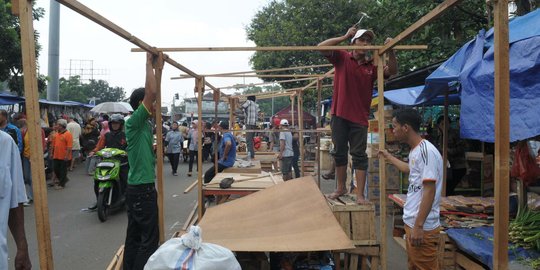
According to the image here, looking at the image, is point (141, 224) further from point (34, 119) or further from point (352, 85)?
point (352, 85)

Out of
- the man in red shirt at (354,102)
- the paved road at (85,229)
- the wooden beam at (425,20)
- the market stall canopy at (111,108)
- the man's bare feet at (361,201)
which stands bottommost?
the paved road at (85,229)

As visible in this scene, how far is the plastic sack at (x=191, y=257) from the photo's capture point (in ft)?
8.15

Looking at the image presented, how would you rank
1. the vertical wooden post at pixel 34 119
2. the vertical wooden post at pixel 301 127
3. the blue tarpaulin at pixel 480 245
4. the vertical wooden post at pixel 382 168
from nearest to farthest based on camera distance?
the vertical wooden post at pixel 34 119
the vertical wooden post at pixel 382 168
the blue tarpaulin at pixel 480 245
the vertical wooden post at pixel 301 127

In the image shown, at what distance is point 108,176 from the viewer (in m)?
7.42

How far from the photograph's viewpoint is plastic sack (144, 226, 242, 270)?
248 centimetres

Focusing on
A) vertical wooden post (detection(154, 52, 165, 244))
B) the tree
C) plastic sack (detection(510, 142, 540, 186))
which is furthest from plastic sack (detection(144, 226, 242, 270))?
the tree

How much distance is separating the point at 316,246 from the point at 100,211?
17.9 feet

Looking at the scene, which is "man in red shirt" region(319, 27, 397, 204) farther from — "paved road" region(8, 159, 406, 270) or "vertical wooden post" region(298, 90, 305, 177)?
"vertical wooden post" region(298, 90, 305, 177)

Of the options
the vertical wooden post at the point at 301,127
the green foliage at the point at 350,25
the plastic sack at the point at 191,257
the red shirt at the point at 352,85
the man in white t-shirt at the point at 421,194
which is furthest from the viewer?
the green foliage at the point at 350,25

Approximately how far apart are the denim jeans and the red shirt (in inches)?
87.2

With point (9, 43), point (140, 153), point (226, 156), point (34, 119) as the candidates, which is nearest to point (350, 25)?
point (226, 156)

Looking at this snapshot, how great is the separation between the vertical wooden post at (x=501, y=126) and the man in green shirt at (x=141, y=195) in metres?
2.78

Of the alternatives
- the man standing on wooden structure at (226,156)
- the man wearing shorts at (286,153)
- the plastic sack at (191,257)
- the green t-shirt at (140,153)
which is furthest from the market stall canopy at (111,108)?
the plastic sack at (191,257)

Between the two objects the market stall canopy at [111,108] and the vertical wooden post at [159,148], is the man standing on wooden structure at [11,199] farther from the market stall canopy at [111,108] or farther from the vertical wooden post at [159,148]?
the market stall canopy at [111,108]
